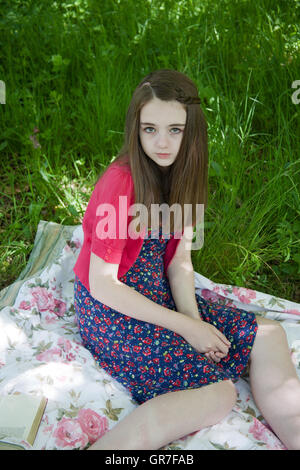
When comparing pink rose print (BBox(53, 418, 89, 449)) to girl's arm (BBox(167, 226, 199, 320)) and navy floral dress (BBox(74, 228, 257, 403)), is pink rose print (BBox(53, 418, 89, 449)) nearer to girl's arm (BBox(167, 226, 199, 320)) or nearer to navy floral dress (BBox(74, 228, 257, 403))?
navy floral dress (BBox(74, 228, 257, 403))

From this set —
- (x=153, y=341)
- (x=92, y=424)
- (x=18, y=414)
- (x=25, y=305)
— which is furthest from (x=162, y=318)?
(x=25, y=305)

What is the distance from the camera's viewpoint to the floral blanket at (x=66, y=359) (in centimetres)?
153

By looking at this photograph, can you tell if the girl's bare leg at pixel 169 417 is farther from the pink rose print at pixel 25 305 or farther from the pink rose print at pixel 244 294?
the pink rose print at pixel 25 305

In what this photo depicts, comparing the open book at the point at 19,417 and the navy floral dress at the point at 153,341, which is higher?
the navy floral dress at the point at 153,341

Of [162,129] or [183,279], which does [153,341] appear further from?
[162,129]

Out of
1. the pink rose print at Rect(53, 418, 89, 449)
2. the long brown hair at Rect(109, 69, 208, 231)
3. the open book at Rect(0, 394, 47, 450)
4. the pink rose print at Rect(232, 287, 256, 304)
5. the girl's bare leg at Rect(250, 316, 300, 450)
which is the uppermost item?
the long brown hair at Rect(109, 69, 208, 231)

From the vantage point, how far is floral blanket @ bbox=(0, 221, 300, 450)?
1.53 m

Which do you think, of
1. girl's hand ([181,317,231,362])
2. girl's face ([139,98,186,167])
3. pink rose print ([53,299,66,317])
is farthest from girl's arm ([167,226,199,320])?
pink rose print ([53,299,66,317])

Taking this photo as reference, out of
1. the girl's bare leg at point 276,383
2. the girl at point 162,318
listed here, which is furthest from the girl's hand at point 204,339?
the girl's bare leg at point 276,383

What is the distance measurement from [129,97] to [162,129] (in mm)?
1244

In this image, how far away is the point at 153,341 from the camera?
165cm

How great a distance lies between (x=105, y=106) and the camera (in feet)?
8.98

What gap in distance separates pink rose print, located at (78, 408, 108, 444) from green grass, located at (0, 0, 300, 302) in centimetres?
95
